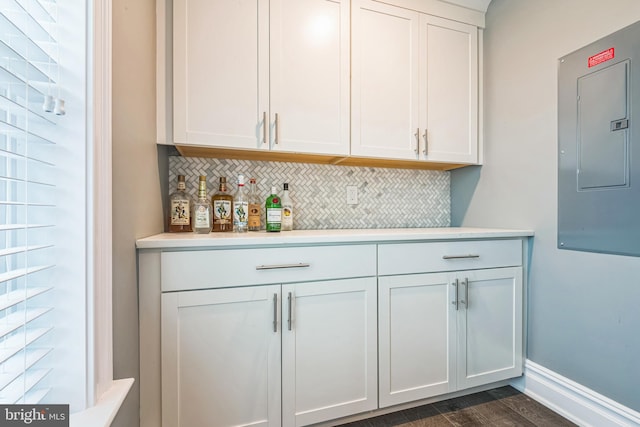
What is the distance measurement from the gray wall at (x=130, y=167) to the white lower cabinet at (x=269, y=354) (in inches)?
5.8

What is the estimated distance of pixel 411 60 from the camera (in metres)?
1.69

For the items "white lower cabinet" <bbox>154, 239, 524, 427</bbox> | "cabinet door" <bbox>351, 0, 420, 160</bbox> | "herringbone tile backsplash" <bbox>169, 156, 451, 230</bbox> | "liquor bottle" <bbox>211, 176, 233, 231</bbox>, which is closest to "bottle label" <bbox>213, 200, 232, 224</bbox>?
"liquor bottle" <bbox>211, 176, 233, 231</bbox>

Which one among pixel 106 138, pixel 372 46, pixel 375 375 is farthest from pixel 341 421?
pixel 372 46

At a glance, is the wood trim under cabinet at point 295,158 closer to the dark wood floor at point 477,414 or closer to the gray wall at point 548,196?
the gray wall at point 548,196

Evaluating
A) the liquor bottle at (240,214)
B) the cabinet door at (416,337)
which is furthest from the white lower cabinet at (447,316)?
the liquor bottle at (240,214)

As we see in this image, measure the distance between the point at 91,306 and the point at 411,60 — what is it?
6.21 ft

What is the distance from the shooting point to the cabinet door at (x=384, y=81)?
1586 millimetres

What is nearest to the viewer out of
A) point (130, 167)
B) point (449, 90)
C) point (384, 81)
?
point (130, 167)

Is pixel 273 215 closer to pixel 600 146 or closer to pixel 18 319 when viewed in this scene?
pixel 18 319

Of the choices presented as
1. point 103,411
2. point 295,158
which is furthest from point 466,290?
point 103,411

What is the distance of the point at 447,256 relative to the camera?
1.46 metres

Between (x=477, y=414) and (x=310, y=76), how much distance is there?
1.96m

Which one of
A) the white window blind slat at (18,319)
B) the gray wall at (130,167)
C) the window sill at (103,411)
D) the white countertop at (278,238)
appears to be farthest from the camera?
the white countertop at (278,238)

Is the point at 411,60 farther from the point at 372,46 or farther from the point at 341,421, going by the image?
the point at 341,421
